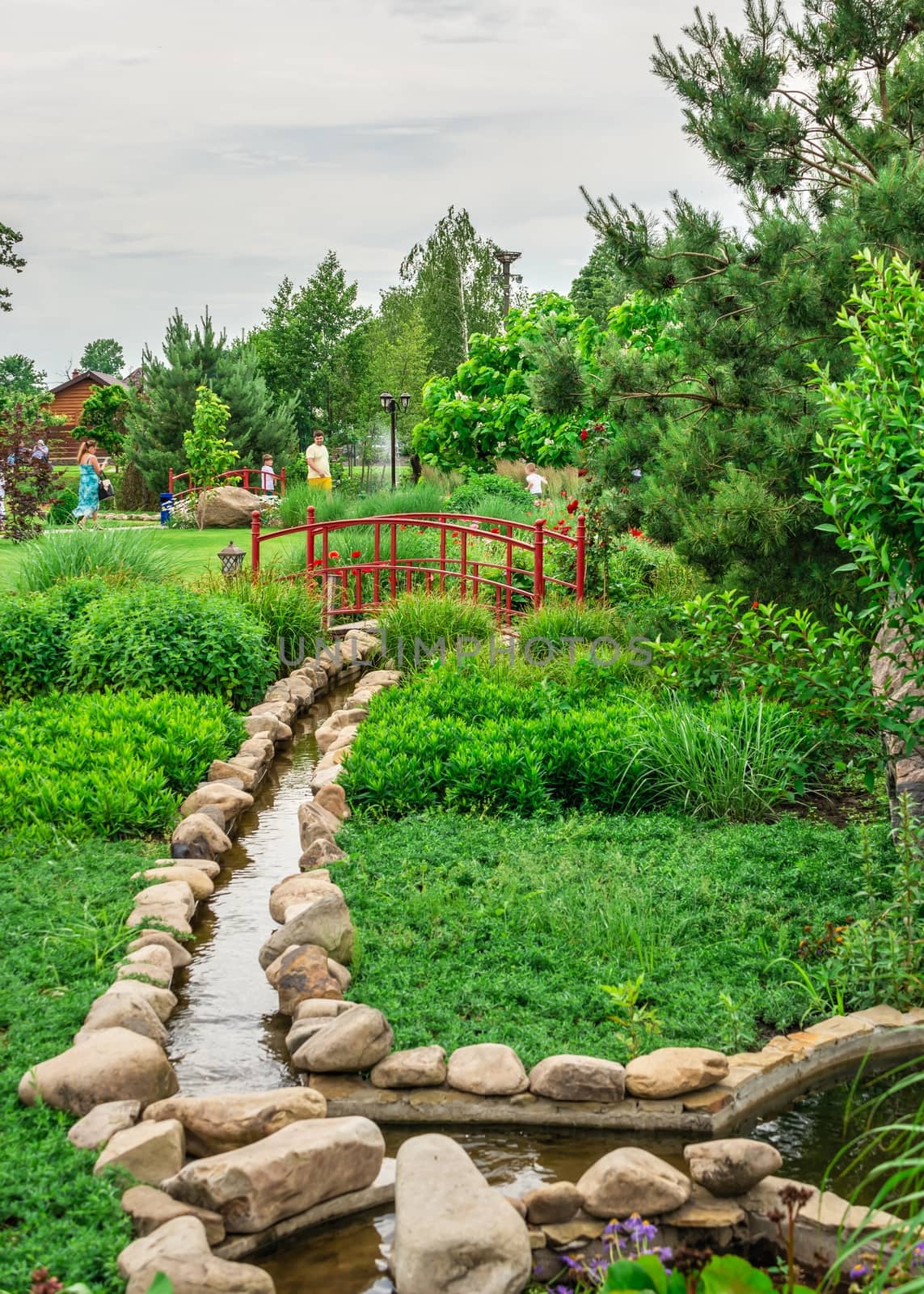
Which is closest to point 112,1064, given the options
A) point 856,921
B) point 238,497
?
point 856,921

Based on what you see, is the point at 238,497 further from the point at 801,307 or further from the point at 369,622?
the point at 801,307

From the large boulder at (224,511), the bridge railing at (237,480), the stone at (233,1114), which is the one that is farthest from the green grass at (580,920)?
the bridge railing at (237,480)

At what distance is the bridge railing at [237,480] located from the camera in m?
26.3

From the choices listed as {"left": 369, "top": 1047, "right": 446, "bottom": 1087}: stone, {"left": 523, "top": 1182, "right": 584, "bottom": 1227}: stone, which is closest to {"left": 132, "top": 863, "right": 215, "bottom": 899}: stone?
{"left": 369, "top": 1047, "right": 446, "bottom": 1087}: stone

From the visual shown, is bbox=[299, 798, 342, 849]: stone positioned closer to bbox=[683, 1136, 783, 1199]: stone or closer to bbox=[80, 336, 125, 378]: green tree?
bbox=[683, 1136, 783, 1199]: stone

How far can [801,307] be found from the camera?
21.7ft

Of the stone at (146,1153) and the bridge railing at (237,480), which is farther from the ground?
the bridge railing at (237,480)

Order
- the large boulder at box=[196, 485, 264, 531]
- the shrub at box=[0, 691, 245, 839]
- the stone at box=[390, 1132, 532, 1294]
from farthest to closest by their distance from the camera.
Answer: the large boulder at box=[196, 485, 264, 531] < the shrub at box=[0, 691, 245, 839] < the stone at box=[390, 1132, 532, 1294]

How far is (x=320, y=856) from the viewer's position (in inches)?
229

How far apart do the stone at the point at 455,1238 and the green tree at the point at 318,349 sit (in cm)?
3325

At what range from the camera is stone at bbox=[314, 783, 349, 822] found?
6473mm

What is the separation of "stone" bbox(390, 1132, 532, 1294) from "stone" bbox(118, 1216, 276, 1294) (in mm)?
350

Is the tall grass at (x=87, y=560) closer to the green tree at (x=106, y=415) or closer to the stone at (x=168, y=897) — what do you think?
the stone at (x=168, y=897)

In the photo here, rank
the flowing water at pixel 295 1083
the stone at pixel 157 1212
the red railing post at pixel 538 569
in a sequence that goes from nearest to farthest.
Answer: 1. the stone at pixel 157 1212
2. the flowing water at pixel 295 1083
3. the red railing post at pixel 538 569
